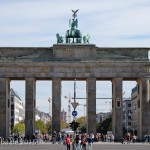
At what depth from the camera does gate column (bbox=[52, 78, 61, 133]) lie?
102m

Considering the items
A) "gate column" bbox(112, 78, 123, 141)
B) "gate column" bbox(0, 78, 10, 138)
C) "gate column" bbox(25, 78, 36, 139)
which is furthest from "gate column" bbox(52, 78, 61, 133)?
"gate column" bbox(112, 78, 123, 141)

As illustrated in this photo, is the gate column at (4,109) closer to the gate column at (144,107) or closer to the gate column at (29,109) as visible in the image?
the gate column at (29,109)

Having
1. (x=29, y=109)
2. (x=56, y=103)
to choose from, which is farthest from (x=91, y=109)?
(x=29, y=109)

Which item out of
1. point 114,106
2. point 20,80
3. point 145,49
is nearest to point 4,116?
point 20,80

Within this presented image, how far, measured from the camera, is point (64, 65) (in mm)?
101625

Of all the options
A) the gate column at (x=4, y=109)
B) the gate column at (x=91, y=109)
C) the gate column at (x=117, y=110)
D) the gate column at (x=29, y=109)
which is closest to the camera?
the gate column at (x=4, y=109)

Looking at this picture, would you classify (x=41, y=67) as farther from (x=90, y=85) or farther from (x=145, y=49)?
(x=145, y=49)

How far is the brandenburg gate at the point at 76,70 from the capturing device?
101m

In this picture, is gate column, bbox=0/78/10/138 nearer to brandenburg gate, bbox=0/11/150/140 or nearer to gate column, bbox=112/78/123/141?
brandenburg gate, bbox=0/11/150/140

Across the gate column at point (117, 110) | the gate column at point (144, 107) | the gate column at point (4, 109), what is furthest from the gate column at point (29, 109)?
the gate column at point (144, 107)

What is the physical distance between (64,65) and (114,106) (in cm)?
973

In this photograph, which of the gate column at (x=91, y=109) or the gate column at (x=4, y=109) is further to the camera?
the gate column at (x=91, y=109)

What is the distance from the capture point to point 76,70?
10206cm

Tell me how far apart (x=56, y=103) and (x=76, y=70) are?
19.1 ft
